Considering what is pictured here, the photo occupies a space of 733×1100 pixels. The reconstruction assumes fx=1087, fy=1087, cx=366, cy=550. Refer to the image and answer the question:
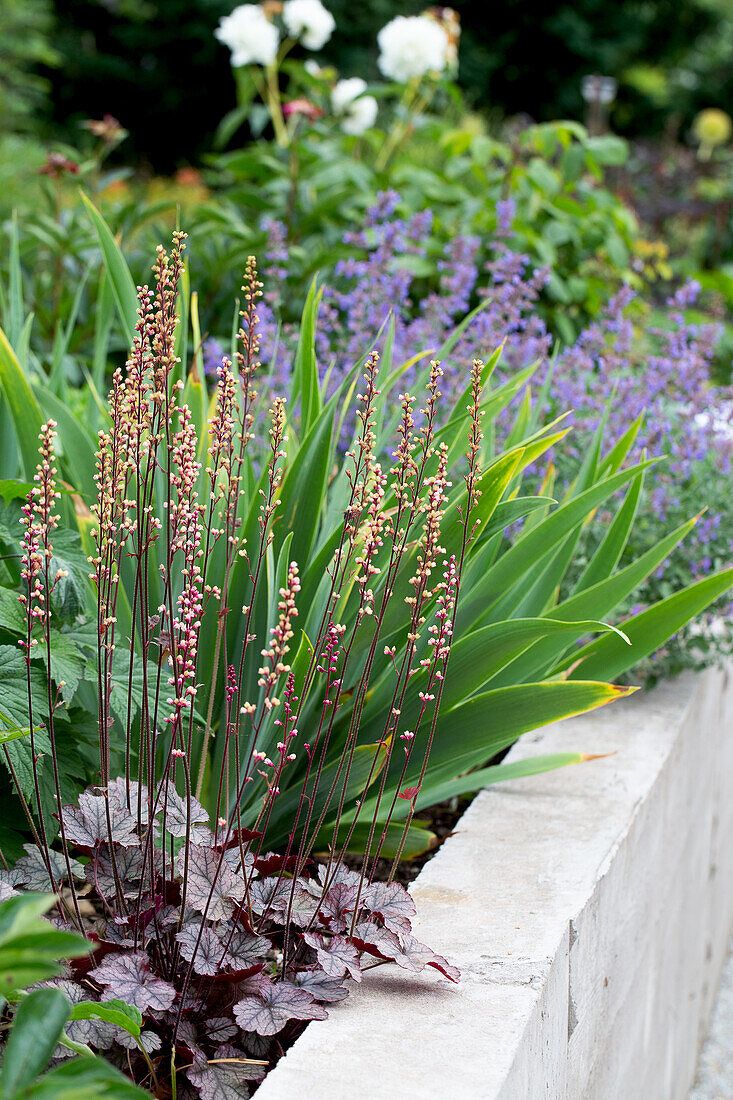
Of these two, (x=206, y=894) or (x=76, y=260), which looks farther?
(x=76, y=260)

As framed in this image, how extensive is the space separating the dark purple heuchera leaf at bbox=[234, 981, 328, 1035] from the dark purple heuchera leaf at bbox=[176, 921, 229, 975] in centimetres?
5

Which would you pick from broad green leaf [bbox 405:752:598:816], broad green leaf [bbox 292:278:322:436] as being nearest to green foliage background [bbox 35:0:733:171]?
broad green leaf [bbox 292:278:322:436]

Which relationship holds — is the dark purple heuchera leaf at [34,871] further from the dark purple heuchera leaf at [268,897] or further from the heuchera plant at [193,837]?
the dark purple heuchera leaf at [268,897]

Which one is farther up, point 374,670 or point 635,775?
point 374,670

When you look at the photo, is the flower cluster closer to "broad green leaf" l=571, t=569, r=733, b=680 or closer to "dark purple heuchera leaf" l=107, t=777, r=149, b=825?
"broad green leaf" l=571, t=569, r=733, b=680

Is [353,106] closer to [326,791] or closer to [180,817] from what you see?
[326,791]

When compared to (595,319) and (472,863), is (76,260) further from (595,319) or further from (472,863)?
(472,863)

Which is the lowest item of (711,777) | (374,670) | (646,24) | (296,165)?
(711,777)

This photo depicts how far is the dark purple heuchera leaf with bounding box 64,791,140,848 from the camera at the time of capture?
1.24 metres

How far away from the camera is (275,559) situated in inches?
70.1

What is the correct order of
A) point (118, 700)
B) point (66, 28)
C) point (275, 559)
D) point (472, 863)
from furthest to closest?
point (66, 28) → point (275, 559) → point (472, 863) → point (118, 700)

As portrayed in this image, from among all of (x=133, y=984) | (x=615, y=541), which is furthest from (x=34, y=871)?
(x=615, y=541)

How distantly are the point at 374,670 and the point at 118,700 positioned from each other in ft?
1.47

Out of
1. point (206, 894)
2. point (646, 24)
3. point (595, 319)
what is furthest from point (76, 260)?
point (646, 24)
